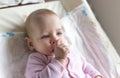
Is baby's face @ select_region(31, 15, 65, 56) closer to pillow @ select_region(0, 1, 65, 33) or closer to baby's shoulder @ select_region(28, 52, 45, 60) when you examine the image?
baby's shoulder @ select_region(28, 52, 45, 60)

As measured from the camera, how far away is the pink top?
3.41 ft

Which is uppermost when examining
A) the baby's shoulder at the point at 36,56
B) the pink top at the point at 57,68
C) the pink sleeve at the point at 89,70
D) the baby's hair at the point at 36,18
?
the baby's hair at the point at 36,18

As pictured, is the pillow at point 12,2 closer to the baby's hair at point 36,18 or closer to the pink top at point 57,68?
the baby's hair at point 36,18

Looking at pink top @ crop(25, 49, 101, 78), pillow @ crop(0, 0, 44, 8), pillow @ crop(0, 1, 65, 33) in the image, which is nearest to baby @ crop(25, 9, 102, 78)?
pink top @ crop(25, 49, 101, 78)

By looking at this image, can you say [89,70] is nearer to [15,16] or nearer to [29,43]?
[29,43]

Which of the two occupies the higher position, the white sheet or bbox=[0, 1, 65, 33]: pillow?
bbox=[0, 1, 65, 33]: pillow

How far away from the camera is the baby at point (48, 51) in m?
1.06

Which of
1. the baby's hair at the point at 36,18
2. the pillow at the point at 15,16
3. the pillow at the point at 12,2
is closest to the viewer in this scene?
the baby's hair at the point at 36,18

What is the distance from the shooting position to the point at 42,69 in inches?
42.6

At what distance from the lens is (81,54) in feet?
4.28

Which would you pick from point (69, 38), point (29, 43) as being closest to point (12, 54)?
Result: point (29, 43)

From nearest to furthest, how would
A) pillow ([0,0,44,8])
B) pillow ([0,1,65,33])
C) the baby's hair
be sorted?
the baby's hair < pillow ([0,1,65,33]) < pillow ([0,0,44,8])

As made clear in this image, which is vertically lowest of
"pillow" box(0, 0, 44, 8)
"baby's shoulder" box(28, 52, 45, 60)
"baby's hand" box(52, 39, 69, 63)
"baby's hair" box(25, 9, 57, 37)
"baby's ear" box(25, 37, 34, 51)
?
"baby's hand" box(52, 39, 69, 63)

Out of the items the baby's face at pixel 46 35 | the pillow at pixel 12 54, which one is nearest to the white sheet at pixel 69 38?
the pillow at pixel 12 54
